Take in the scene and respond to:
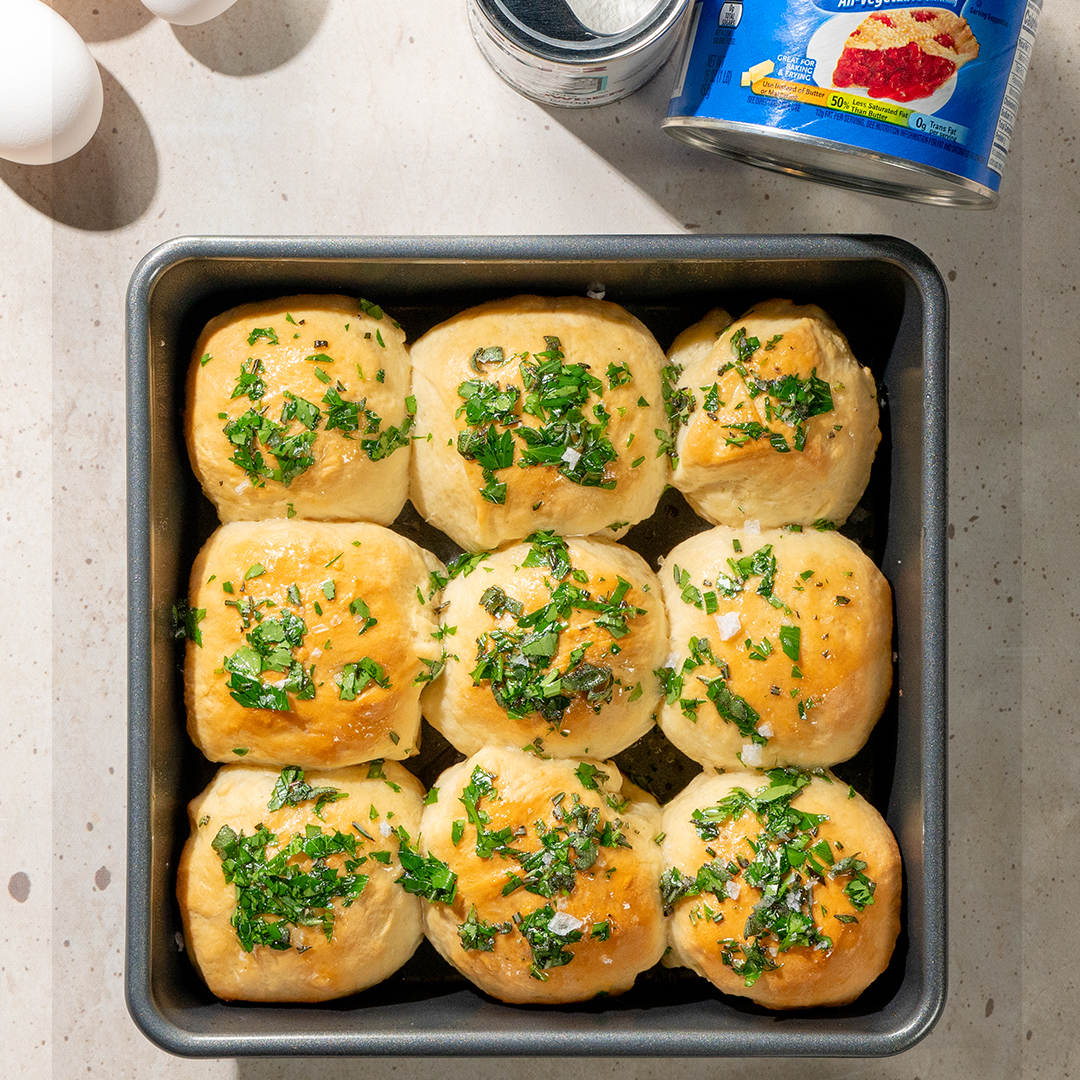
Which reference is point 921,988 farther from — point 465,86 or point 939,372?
point 465,86

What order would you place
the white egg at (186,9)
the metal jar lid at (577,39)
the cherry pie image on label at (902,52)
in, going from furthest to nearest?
the white egg at (186,9) < the metal jar lid at (577,39) < the cherry pie image on label at (902,52)

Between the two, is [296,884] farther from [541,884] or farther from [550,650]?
[550,650]

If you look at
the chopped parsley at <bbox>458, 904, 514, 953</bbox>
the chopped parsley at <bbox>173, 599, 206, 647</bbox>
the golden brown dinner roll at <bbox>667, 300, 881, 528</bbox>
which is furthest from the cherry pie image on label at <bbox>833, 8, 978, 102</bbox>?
the chopped parsley at <bbox>458, 904, 514, 953</bbox>

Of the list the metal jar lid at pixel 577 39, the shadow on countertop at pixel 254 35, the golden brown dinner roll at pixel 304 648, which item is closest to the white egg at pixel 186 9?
the shadow on countertop at pixel 254 35

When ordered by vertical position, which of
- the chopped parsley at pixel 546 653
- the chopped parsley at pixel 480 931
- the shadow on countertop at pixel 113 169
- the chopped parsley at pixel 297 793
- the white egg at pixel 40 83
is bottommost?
the chopped parsley at pixel 480 931

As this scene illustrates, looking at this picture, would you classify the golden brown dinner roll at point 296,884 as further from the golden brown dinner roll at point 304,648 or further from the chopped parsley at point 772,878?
the chopped parsley at point 772,878

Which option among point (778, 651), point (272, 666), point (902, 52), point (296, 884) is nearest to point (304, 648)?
point (272, 666)
